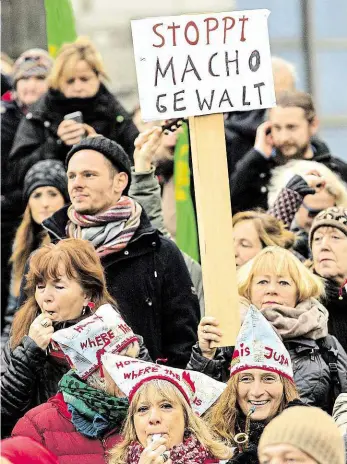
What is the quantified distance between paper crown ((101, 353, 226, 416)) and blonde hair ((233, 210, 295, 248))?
1.77 metres

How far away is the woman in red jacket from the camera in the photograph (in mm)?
7695

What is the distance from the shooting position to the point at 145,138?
9172mm

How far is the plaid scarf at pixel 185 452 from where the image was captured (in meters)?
7.38

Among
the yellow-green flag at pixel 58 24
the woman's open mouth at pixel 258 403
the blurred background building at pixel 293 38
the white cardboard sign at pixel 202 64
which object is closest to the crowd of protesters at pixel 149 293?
the woman's open mouth at pixel 258 403

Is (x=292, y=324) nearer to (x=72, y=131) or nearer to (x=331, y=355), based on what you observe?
(x=331, y=355)

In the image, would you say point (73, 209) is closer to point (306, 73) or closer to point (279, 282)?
point (279, 282)

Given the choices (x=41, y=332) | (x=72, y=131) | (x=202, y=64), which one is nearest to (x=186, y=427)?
(x=41, y=332)

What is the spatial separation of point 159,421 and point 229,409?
0.39 m

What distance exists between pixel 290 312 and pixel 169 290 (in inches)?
27.6

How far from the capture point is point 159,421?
7.47 m

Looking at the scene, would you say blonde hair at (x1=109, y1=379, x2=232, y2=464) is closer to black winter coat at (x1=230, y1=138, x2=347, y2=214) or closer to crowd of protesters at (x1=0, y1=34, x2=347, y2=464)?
crowd of protesters at (x1=0, y1=34, x2=347, y2=464)

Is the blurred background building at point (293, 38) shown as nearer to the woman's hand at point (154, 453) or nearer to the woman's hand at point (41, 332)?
the woman's hand at point (41, 332)

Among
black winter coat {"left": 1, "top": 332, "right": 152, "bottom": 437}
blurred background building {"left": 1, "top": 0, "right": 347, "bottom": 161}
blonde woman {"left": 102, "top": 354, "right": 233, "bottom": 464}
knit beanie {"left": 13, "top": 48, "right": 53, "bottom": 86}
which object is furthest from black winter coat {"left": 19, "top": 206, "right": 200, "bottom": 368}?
blurred background building {"left": 1, "top": 0, "right": 347, "bottom": 161}

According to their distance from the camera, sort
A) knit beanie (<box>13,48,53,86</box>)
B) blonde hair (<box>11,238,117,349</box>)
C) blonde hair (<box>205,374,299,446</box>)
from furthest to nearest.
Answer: knit beanie (<box>13,48,53,86</box>)
blonde hair (<box>11,238,117,349</box>)
blonde hair (<box>205,374,299,446</box>)
